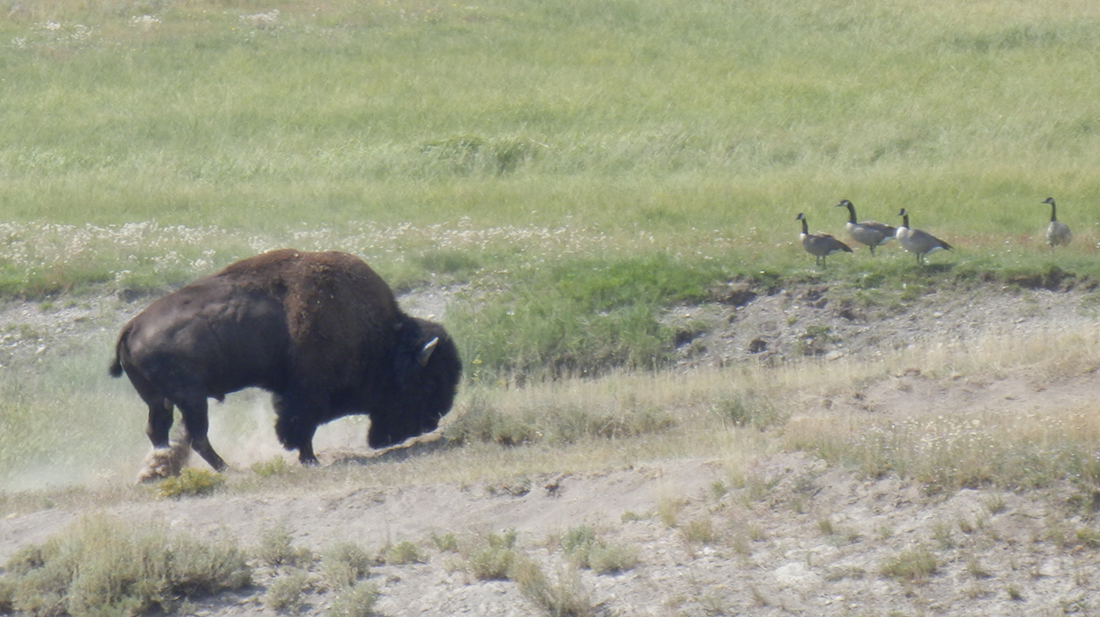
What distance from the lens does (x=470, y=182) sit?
22922mm

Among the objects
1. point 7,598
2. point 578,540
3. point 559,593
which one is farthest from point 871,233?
point 7,598

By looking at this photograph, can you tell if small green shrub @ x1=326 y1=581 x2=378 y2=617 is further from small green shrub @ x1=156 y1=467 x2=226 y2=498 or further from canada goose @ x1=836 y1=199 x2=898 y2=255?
canada goose @ x1=836 y1=199 x2=898 y2=255

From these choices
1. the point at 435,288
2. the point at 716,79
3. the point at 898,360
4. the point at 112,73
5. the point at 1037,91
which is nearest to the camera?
the point at 898,360

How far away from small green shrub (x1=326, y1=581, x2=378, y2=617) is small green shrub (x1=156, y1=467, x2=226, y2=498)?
2541 mm

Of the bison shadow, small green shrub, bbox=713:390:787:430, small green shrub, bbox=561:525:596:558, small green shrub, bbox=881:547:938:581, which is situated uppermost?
small green shrub, bbox=881:547:938:581

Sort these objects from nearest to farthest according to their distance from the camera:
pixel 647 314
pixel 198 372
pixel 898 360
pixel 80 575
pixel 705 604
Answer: pixel 705 604
pixel 80 575
pixel 198 372
pixel 898 360
pixel 647 314

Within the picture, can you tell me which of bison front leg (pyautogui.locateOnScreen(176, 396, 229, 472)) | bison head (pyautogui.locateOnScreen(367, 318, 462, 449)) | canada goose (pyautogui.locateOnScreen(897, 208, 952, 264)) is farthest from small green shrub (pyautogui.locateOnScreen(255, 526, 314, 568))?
canada goose (pyautogui.locateOnScreen(897, 208, 952, 264))

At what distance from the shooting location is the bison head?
1070cm

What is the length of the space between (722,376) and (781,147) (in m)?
13.3

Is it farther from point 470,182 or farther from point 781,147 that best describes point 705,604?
point 781,147

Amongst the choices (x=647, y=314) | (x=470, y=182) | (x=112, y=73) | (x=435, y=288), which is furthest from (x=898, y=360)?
(x=112, y=73)

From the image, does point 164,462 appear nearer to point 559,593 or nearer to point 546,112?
point 559,593

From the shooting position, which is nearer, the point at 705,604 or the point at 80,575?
the point at 705,604

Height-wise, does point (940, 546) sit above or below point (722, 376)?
above
